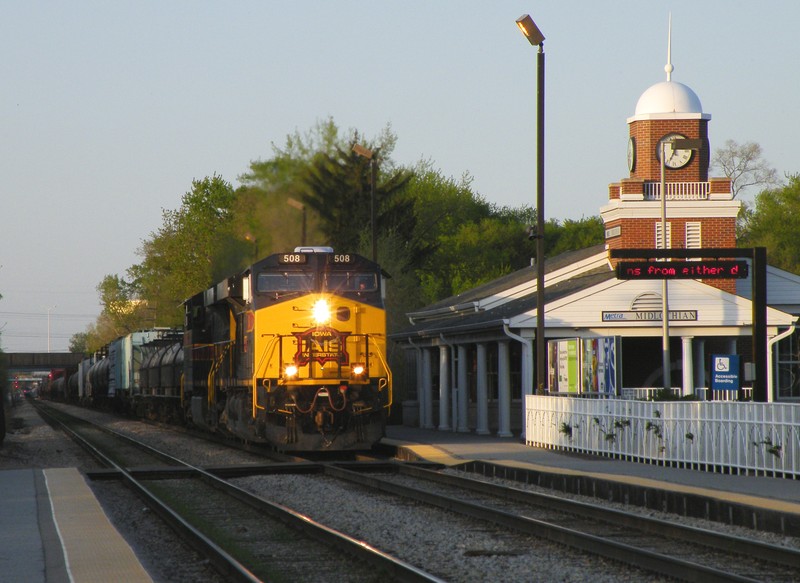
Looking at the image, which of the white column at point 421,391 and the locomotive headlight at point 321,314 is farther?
the white column at point 421,391

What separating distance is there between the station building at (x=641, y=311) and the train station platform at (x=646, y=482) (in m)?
4.18

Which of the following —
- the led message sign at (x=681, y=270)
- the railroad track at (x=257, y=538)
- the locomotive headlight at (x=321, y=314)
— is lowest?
the railroad track at (x=257, y=538)

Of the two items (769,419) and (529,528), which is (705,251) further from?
(529,528)

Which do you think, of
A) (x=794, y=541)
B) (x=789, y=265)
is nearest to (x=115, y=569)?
(x=794, y=541)

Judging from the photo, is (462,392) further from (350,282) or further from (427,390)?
(350,282)

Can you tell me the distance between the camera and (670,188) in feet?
114

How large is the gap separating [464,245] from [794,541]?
7392 cm

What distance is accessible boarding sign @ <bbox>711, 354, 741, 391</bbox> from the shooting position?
24.0 m

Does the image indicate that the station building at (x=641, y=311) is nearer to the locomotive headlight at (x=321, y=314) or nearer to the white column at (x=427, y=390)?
the white column at (x=427, y=390)

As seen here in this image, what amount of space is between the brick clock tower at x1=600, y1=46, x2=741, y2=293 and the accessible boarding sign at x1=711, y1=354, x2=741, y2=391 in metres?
10.4

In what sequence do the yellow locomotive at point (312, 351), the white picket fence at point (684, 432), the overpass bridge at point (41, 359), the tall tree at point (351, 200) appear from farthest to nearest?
the overpass bridge at point (41, 359) → the tall tree at point (351, 200) → the yellow locomotive at point (312, 351) → the white picket fence at point (684, 432)

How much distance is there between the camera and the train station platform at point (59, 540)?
875 centimetres

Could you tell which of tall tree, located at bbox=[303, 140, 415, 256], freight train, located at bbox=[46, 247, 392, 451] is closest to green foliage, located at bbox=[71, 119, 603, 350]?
tall tree, located at bbox=[303, 140, 415, 256]

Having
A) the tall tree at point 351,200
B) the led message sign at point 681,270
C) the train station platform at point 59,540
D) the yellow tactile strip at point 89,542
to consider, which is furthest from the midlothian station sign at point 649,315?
the tall tree at point 351,200
